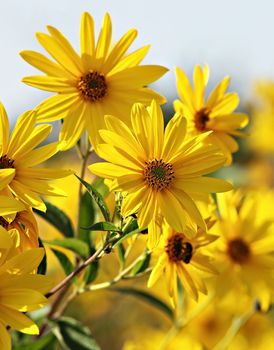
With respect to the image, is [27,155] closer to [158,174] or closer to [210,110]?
[158,174]

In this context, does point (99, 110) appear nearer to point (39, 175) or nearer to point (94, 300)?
point (39, 175)

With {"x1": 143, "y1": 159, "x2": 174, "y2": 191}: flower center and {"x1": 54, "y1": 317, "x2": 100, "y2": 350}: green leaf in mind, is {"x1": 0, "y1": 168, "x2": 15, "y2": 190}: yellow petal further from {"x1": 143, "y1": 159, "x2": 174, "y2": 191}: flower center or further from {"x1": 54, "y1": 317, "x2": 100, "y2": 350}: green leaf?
{"x1": 54, "y1": 317, "x2": 100, "y2": 350}: green leaf

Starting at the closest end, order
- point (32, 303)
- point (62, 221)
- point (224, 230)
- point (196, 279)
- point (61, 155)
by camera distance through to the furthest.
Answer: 1. point (32, 303)
2. point (196, 279)
3. point (62, 221)
4. point (224, 230)
5. point (61, 155)

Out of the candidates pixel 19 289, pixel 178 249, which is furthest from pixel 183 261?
pixel 19 289

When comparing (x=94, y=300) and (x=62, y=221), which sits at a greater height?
(x=62, y=221)

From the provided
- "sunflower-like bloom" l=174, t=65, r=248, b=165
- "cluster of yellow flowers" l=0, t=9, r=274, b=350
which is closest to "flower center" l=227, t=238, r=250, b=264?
"cluster of yellow flowers" l=0, t=9, r=274, b=350

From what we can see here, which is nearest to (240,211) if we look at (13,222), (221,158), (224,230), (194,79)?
(224,230)
